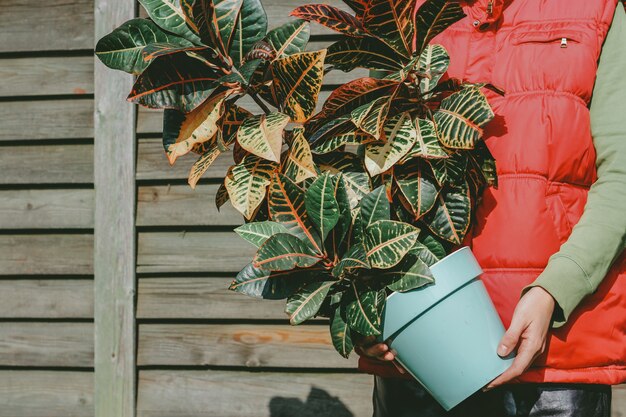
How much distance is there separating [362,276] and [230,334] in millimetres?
1238

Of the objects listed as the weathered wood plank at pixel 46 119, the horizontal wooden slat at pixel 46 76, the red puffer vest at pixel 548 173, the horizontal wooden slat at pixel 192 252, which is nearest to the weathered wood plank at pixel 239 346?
the horizontal wooden slat at pixel 192 252

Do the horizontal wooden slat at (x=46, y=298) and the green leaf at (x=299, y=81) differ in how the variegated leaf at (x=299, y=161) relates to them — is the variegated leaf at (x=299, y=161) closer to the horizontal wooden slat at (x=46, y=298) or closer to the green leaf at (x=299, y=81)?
the green leaf at (x=299, y=81)

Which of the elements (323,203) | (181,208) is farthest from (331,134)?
(181,208)

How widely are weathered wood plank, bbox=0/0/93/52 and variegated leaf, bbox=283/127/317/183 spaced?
4.80 ft

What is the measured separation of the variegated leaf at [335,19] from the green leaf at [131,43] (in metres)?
0.20

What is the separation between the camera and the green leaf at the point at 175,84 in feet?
3.49

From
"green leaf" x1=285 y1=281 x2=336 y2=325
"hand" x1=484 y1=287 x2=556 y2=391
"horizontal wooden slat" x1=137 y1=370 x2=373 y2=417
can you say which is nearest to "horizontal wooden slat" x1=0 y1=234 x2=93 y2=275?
"horizontal wooden slat" x1=137 y1=370 x2=373 y2=417

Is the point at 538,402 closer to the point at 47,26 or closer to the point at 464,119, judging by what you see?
the point at 464,119

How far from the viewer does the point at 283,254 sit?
3.43 feet

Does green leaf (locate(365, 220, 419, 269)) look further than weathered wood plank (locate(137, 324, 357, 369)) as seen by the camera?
No

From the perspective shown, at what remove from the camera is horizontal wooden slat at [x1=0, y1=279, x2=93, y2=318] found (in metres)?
2.33

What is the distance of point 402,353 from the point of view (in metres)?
1.05

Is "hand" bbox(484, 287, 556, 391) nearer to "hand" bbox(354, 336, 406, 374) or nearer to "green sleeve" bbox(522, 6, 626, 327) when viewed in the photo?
"green sleeve" bbox(522, 6, 626, 327)

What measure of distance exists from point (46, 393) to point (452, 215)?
1.86m
